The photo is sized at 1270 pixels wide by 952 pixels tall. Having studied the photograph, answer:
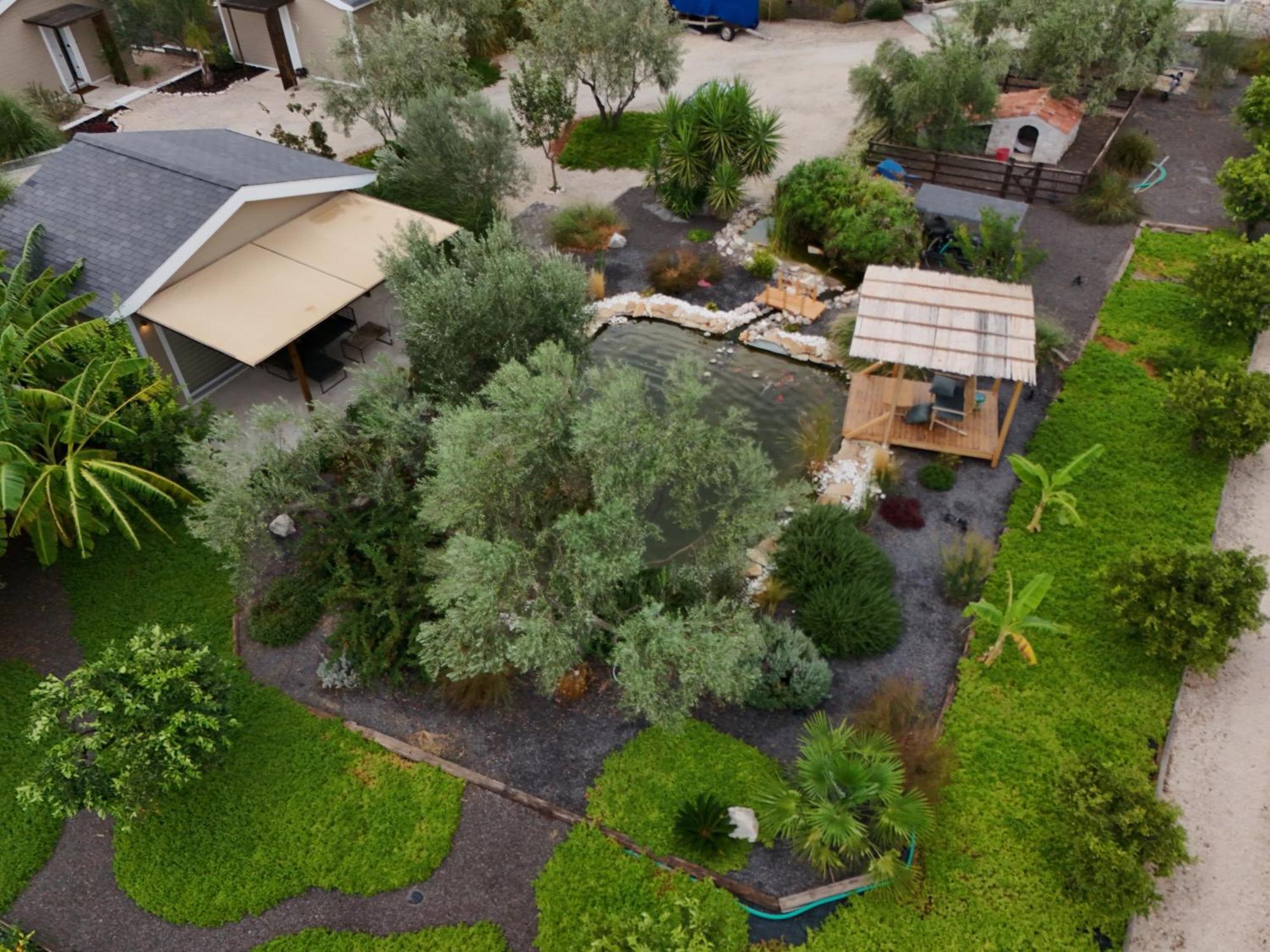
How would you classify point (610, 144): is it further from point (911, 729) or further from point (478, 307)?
point (911, 729)

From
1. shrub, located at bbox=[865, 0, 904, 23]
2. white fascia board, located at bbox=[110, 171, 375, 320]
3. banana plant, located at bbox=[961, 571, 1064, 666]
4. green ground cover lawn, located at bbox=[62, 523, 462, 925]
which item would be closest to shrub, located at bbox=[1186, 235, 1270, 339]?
banana plant, located at bbox=[961, 571, 1064, 666]

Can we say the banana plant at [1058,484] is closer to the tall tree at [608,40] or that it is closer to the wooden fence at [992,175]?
the wooden fence at [992,175]

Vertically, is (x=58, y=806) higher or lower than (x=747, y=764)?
higher

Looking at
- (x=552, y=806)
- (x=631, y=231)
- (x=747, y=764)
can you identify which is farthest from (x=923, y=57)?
(x=552, y=806)

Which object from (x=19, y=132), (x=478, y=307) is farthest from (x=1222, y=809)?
(x=19, y=132)

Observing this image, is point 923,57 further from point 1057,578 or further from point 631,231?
point 1057,578

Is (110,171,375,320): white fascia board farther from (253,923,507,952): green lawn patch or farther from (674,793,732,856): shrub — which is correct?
(674,793,732,856): shrub

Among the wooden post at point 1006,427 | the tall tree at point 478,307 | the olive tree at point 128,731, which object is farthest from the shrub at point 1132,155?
the olive tree at point 128,731
